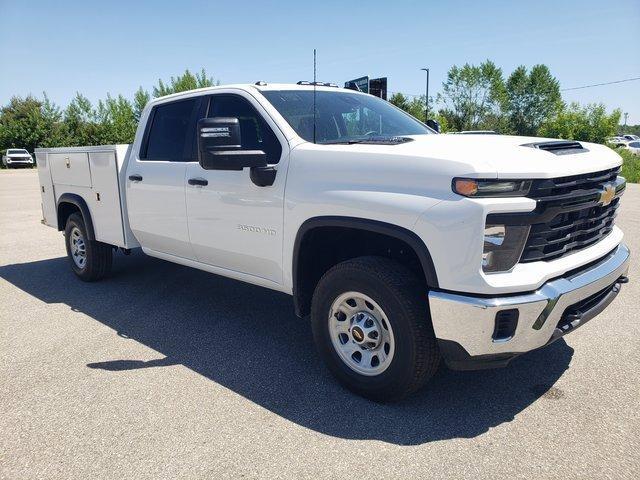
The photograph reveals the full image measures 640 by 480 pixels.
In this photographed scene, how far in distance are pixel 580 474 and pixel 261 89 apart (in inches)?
128

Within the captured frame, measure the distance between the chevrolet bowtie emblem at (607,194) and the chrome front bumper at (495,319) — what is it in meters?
0.49

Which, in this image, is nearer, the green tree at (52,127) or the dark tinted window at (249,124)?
the dark tinted window at (249,124)

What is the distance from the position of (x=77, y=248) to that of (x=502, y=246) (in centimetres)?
527

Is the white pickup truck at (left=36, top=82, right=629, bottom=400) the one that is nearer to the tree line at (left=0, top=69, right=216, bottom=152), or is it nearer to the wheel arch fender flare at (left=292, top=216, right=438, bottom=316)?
the wheel arch fender flare at (left=292, top=216, right=438, bottom=316)

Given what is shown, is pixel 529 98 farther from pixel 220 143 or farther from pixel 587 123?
pixel 220 143

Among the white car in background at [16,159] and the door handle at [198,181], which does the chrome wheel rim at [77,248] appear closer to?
the door handle at [198,181]

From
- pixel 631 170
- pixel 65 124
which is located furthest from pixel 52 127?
pixel 631 170

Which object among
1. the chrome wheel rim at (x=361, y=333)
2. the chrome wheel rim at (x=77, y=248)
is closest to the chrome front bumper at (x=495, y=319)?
the chrome wheel rim at (x=361, y=333)

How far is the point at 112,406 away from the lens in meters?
3.19

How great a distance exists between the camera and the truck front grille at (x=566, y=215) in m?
2.61

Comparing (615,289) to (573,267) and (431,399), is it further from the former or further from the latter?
(431,399)

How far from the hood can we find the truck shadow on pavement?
4.76 ft

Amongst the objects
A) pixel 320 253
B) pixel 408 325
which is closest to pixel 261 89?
pixel 320 253

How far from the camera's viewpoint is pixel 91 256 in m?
5.81
